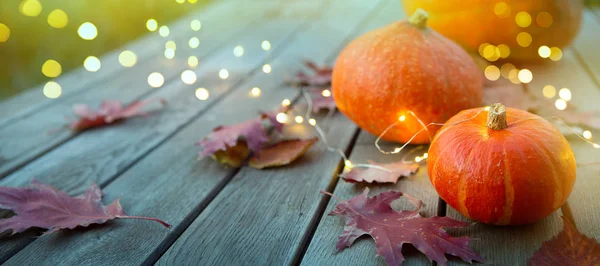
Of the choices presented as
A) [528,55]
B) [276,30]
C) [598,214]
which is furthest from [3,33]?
[598,214]

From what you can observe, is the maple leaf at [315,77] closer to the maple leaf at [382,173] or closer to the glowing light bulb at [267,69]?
the glowing light bulb at [267,69]

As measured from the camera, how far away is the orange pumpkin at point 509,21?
204 cm

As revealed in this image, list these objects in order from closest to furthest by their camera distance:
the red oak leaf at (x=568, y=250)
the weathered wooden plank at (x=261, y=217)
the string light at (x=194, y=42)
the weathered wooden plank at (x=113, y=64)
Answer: the red oak leaf at (x=568, y=250), the weathered wooden plank at (x=261, y=217), the weathered wooden plank at (x=113, y=64), the string light at (x=194, y=42)

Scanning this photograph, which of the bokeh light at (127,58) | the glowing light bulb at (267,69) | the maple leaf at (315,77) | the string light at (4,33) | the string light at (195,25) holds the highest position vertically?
the string light at (4,33)

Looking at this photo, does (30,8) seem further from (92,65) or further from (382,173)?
(382,173)

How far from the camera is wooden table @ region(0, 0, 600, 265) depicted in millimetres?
1060

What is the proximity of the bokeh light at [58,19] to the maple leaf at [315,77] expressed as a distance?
1.97 metres

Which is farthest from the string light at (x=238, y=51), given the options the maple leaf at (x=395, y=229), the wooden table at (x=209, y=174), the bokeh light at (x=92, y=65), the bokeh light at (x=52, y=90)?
the maple leaf at (x=395, y=229)

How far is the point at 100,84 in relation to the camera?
7.34 feet

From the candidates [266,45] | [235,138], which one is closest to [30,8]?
[266,45]

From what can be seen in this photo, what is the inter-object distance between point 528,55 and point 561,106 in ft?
2.08

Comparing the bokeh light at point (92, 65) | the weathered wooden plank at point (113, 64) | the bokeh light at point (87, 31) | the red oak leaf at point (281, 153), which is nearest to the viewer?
the red oak leaf at point (281, 153)

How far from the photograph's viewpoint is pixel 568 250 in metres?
0.96

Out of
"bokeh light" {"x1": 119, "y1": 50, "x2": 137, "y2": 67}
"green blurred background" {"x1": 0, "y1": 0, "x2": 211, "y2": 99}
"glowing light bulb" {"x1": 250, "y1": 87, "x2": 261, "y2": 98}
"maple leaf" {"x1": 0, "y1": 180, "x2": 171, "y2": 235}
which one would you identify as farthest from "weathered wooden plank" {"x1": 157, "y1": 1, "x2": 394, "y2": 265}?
"green blurred background" {"x1": 0, "y1": 0, "x2": 211, "y2": 99}
